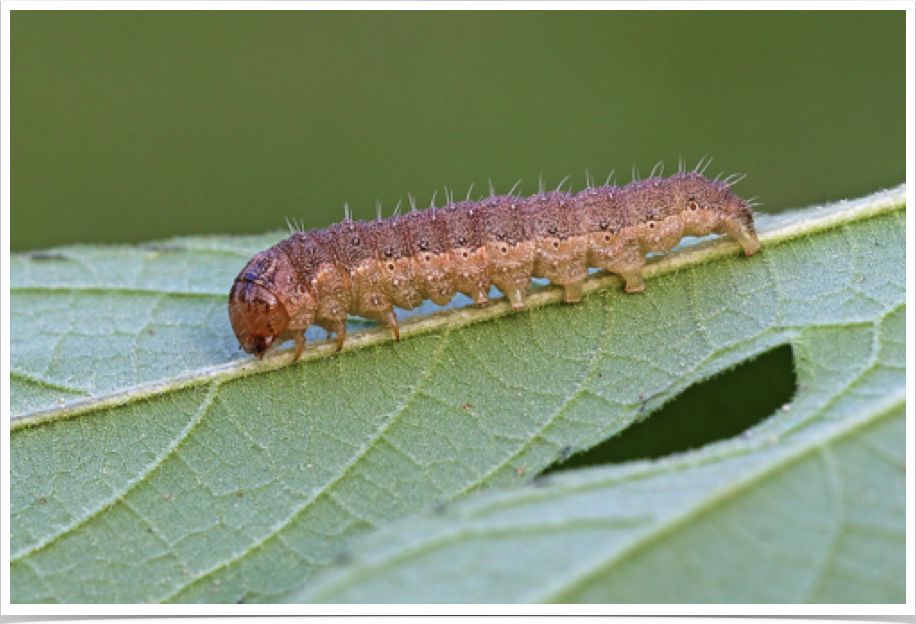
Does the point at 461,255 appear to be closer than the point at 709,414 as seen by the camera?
No

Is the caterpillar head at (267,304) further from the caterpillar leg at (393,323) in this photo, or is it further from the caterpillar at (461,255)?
the caterpillar leg at (393,323)

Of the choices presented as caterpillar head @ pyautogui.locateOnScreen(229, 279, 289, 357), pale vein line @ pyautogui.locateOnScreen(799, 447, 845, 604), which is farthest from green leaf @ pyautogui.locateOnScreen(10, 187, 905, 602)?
caterpillar head @ pyautogui.locateOnScreen(229, 279, 289, 357)

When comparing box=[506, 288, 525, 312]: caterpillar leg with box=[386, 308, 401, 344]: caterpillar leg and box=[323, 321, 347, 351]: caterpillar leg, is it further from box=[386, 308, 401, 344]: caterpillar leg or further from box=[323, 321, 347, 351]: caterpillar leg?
box=[323, 321, 347, 351]: caterpillar leg

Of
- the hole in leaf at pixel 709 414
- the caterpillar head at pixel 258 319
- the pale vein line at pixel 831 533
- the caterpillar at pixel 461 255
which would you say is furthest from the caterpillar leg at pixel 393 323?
the pale vein line at pixel 831 533

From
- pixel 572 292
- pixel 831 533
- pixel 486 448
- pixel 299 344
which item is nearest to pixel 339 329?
pixel 299 344

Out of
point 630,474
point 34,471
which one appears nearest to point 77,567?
point 34,471

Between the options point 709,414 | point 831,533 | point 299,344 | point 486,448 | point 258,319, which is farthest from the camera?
point 299,344

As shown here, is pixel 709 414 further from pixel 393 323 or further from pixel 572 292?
pixel 393 323
